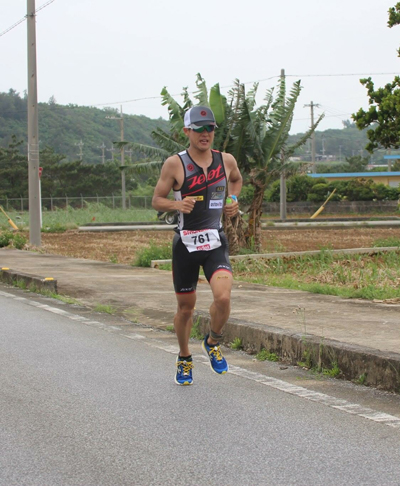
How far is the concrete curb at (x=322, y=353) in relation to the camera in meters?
6.27

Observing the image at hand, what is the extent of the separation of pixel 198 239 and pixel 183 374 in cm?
112

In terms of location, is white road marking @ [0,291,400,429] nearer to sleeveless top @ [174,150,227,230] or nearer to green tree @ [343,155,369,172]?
sleeveless top @ [174,150,227,230]

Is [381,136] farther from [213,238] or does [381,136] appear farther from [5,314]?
[213,238]

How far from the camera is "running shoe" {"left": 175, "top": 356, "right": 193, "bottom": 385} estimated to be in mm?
6438

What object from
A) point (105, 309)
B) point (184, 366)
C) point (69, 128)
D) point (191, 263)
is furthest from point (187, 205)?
point (69, 128)

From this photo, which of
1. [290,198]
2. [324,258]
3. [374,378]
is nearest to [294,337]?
[374,378]

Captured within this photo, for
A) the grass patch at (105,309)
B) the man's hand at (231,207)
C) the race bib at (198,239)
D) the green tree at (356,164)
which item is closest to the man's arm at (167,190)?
the race bib at (198,239)

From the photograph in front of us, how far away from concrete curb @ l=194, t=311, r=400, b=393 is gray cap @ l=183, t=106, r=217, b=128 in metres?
2.19

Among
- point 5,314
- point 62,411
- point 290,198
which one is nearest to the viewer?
point 62,411

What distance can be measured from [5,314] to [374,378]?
5.79m

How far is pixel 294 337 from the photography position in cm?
733

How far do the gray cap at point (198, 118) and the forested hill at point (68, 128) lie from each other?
11403 centimetres

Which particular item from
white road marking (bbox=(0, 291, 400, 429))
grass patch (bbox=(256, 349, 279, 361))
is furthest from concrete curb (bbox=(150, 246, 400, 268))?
grass patch (bbox=(256, 349, 279, 361))

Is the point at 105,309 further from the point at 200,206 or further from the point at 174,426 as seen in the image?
the point at 174,426
